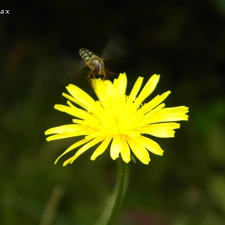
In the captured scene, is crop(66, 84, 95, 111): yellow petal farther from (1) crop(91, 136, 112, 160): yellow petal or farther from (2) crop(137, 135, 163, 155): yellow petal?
(2) crop(137, 135, 163, 155): yellow petal

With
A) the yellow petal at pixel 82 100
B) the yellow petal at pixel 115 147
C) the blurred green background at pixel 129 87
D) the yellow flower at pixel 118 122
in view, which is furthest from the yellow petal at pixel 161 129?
the blurred green background at pixel 129 87

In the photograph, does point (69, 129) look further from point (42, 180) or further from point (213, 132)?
point (213, 132)

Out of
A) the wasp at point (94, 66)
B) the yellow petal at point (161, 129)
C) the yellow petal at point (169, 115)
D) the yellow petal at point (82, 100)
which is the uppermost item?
the wasp at point (94, 66)

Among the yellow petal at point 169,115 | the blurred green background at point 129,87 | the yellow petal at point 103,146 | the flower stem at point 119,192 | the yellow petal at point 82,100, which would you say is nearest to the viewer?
the flower stem at point 119,192

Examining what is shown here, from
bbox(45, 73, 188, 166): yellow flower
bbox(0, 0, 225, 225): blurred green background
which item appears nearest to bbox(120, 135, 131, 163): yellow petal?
bbox(45, 73, 188, 166): yellow flower

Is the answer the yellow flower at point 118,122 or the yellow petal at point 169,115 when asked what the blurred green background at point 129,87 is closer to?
the yellow flower at point 118,122

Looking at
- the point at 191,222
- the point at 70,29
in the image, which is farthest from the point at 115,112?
the point at 70,29
